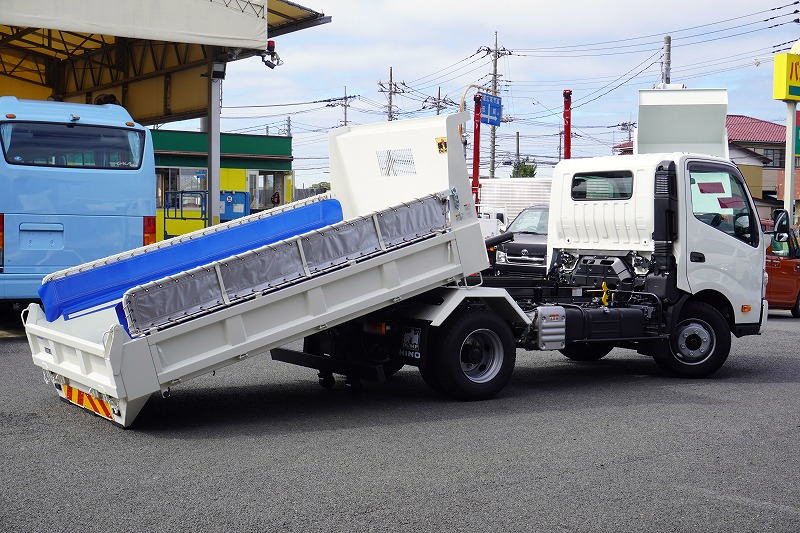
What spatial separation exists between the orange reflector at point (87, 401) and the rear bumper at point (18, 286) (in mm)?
5489

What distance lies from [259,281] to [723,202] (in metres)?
5.73

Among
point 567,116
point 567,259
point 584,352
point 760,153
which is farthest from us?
point 760,153

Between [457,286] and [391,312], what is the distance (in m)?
0.68

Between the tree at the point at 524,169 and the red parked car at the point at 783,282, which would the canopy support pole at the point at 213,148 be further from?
the tree at the point at 524,169

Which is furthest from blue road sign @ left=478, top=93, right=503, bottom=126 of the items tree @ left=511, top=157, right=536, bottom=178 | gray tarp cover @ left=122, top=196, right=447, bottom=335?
tree @ left=511, top=157, right=536, bottom=178

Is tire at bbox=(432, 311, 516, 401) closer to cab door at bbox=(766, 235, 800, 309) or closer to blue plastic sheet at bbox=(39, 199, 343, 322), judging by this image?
blue plastic sheet at bbox=(39, 199, 343, 322)

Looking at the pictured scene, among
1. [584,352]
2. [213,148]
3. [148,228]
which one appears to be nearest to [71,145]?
[148,228]

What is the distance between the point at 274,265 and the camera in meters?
7.95

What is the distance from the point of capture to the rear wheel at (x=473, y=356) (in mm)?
8812

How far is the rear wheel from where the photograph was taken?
881 cm

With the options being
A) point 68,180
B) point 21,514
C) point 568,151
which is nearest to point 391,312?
point 21,514

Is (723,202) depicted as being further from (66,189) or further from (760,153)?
(760,153)

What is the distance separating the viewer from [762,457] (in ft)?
23.3

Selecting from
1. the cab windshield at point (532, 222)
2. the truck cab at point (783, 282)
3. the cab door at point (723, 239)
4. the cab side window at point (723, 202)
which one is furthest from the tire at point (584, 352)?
the cab windshield at point (532, 222)
